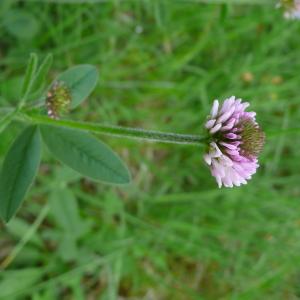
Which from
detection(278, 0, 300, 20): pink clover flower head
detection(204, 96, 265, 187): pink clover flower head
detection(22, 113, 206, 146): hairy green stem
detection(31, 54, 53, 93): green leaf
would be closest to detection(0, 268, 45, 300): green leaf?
detection(31, 54, 53, 93): green leaf

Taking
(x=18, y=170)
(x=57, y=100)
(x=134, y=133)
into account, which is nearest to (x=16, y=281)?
(x=18, y=170)

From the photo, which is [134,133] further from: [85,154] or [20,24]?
[20,24]

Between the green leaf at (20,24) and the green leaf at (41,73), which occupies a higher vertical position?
the green leaf at (20,24)

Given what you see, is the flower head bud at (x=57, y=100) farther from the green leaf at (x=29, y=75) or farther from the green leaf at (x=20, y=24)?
the green leaf at (x=20, y=24)

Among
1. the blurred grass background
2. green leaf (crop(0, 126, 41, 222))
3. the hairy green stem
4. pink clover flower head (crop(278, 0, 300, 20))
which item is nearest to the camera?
the hairy green stem

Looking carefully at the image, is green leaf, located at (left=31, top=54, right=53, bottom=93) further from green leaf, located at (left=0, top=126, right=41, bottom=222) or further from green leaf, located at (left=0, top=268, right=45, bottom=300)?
green leaf, located at (left=0, top=268, right=45, bottom=300)

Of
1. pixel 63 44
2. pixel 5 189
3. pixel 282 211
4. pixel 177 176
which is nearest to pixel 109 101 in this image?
pixel 63 44

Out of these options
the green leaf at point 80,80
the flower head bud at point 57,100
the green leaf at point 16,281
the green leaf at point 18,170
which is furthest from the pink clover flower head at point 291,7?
the green leaf at point 16,281
